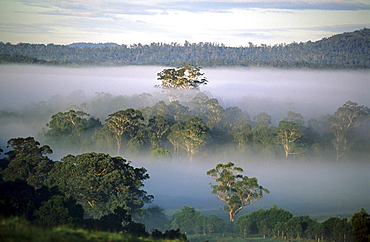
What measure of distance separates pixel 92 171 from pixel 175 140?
116 feet

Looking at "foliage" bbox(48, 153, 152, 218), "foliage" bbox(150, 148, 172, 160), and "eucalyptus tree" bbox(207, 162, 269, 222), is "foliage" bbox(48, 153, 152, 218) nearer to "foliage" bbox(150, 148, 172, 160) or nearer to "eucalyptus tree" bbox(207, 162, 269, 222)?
"eucalyptus tree" bbox(207, 162, 269, 222)

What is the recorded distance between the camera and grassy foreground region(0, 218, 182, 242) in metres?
17.7

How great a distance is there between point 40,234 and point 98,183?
27880mm

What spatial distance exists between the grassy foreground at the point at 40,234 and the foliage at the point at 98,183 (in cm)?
2352

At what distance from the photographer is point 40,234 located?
18.3 metres

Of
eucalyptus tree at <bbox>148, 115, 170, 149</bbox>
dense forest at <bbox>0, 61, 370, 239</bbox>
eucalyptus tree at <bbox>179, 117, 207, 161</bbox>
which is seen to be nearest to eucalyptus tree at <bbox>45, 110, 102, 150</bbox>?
dense forest at <bbox>0, 61, 370, 239</bbox>

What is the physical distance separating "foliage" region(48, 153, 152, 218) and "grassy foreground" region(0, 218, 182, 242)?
77.2 ft

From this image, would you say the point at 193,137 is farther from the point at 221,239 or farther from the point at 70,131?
the point at 221,239

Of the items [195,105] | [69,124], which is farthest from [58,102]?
[69,124]

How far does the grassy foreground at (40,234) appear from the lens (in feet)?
58.1

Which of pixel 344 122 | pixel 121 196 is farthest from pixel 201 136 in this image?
pixel 121 196

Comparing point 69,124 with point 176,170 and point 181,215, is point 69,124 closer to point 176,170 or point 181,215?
point 176,170

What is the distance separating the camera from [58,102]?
132 m

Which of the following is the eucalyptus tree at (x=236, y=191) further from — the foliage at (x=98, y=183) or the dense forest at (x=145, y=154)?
the foliage at (x=98, y=183)
